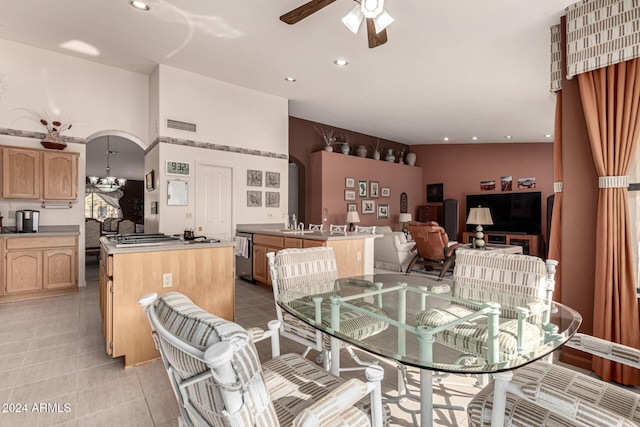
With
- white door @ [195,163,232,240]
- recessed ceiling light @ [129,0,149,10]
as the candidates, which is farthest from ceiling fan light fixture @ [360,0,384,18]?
white door @ [195,163,232,240]

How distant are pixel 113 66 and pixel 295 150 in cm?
351

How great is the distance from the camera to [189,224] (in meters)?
4.97

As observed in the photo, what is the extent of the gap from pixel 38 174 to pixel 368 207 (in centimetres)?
636

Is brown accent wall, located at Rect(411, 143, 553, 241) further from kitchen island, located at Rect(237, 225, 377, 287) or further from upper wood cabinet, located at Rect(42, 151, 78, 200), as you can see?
upper wood cabinet, located at Rect(42, 151, 78, 200)

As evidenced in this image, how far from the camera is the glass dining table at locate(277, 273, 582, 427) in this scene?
42.7 inches

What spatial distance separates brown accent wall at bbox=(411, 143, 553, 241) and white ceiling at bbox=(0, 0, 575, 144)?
2.41m

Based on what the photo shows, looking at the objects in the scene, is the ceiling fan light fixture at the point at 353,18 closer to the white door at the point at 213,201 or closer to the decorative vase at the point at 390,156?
the white door at the point at 213,201

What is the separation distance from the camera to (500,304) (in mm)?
1776

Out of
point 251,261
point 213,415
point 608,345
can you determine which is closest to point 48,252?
point 251,261

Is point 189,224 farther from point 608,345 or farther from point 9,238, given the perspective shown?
point 608,345

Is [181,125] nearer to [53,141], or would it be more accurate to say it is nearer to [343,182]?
[53,141]

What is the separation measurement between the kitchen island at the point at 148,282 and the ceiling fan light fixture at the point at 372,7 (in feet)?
7.17

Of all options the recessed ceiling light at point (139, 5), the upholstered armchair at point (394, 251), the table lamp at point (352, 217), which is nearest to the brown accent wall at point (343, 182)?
the table lamp at point (352, 217)

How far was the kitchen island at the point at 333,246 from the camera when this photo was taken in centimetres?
395
